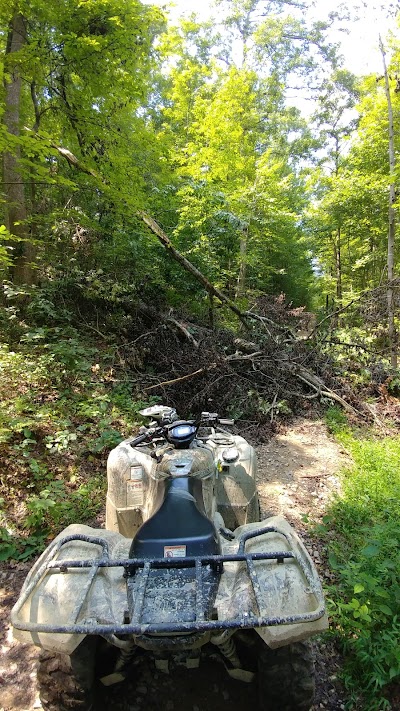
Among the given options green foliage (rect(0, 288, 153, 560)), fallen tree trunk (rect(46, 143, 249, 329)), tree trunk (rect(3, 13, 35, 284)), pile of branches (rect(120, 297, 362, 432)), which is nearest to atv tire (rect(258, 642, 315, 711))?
green foliage (rect(0, 288, 153, 560))

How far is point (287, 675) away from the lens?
5.87 feet

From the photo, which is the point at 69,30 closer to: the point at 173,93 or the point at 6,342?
the point at 6,342

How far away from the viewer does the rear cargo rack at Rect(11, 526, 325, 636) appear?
137 centimetres

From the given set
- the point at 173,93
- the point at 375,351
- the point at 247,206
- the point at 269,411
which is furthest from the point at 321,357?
the point at 173,93

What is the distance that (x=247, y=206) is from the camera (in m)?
10.7

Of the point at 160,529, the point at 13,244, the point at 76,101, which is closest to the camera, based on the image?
the point at 160,529

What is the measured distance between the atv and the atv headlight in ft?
3.44

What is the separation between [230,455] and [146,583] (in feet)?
6.08

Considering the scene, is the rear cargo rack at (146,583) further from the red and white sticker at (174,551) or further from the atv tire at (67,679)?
the atv tire at (67,679)

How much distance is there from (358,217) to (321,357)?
516cm

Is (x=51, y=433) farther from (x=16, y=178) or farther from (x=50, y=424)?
(x=16, y=178)

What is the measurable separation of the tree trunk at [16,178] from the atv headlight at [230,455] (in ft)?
14.0

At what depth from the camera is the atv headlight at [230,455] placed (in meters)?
3.37

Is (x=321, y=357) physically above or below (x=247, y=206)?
below
